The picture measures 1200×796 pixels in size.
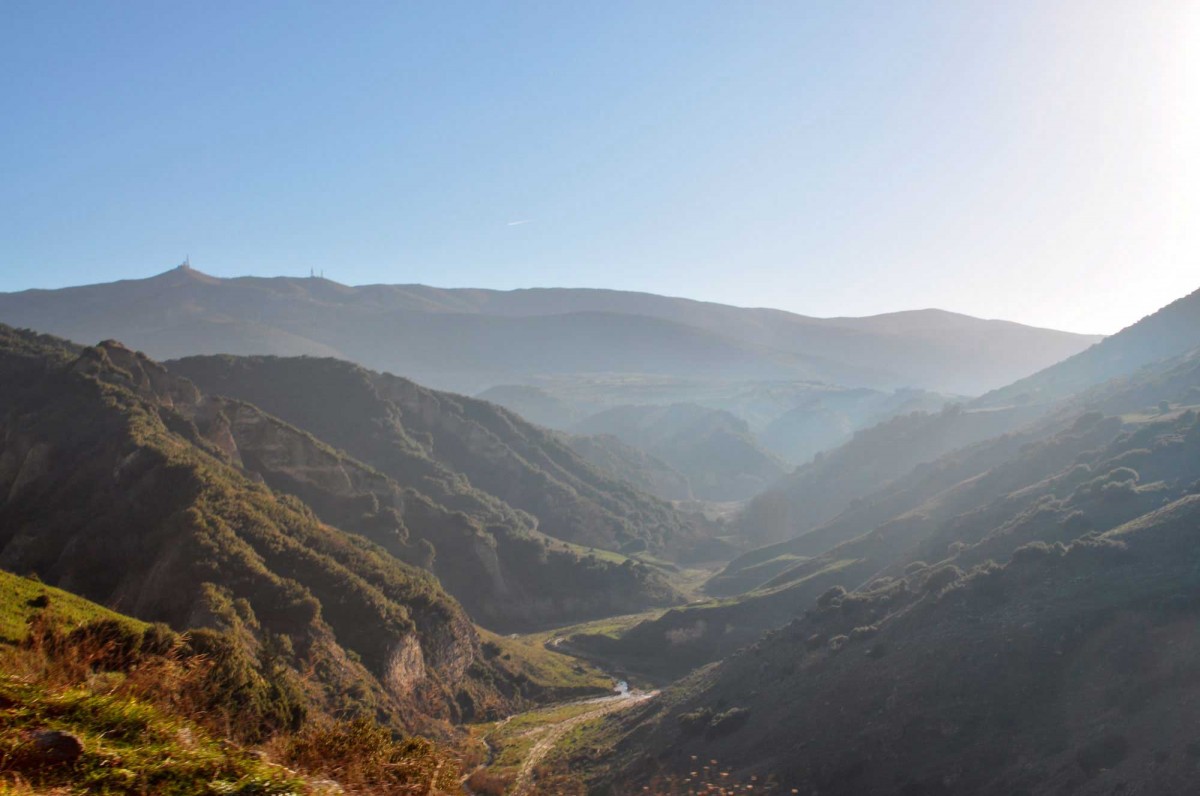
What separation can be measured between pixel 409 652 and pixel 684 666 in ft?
104

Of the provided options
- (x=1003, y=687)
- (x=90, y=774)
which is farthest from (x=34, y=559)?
(x=1003, y=687)

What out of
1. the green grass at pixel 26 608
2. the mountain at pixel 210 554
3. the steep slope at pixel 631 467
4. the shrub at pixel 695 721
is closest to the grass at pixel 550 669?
the mountain at pixel 210 554

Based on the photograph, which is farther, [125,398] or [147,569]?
[125,398]

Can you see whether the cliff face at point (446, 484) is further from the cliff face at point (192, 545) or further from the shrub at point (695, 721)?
the shrub at point (695, 721)

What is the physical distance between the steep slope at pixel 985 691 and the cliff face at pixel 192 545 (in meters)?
13.1

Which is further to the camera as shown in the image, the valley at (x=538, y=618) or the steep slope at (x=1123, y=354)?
the steep slope at (x=1123, y=354)

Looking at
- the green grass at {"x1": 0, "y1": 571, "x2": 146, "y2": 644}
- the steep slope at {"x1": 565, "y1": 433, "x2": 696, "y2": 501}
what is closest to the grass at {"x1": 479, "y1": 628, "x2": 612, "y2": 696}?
the green grass at {"x1": 0, "y1": 571, "x2": 146, "y2": 644}

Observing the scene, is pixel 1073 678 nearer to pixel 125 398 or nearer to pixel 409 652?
pixel 409 652

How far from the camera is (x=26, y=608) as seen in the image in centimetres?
2044

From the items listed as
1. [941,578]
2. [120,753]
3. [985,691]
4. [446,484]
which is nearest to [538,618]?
[446,484]

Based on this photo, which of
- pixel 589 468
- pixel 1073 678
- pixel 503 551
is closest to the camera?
pixel 1073 678

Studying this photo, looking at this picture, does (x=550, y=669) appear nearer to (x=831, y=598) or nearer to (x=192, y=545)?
(x=831, y=598)

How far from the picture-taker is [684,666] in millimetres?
71062

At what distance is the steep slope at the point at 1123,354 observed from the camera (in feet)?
434
